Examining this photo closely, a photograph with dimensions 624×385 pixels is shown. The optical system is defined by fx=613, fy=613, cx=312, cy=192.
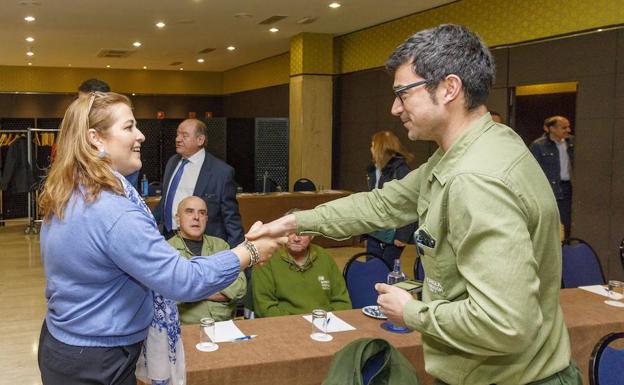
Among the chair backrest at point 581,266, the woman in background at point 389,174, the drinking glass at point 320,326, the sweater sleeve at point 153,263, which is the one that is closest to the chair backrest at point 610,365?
the drinking glass at point 320,326

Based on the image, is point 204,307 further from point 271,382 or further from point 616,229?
point 616,229

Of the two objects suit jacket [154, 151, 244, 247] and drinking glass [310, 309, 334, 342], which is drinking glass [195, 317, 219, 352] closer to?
drinking glass [310, 309, 334, 342]

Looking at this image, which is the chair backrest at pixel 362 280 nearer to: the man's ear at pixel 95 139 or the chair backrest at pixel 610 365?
the chair backrest at pixel 610 365

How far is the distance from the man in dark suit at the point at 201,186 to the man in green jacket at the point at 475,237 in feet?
10.1

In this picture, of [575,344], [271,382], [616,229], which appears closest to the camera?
[271,382]

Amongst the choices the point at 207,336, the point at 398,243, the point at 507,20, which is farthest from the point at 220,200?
the point at 507,20

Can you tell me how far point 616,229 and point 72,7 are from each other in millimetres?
7819

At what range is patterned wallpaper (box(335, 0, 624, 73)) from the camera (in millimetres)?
6688

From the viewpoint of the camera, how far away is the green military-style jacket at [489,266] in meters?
1.26

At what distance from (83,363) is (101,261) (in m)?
0.33

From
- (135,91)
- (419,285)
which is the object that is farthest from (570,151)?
(135,91)

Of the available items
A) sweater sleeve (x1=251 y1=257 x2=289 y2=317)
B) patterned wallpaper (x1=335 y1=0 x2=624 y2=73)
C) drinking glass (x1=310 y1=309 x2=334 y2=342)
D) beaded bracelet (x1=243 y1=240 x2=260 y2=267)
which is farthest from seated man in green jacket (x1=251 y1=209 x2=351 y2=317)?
patterned wallpaper (x1=335 y1=0 x2=624 y2=73)

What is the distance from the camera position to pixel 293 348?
2.72 meters

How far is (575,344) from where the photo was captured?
3.07 metres
